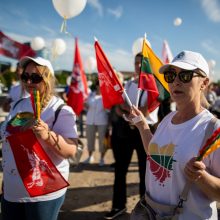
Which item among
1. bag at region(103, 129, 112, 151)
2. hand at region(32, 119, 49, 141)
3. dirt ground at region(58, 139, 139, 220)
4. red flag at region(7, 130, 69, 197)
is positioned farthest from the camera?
bag at region(103, 129, 112, 151)

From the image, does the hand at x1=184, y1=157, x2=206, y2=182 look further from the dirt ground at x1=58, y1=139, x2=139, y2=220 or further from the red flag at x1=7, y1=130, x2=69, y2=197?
the dirt ground at x1=58, y1=139, x2=139, y2=220

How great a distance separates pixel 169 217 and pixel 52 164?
34.3 inches

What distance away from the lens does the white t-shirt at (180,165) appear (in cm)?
143

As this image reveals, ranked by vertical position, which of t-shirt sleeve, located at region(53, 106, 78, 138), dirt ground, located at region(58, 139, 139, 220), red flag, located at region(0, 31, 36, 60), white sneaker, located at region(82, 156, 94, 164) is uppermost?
Answer: red flag, located at region(0, 31, 36, 60)

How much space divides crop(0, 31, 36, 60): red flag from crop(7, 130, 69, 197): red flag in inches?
321

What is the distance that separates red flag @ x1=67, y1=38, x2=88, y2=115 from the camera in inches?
223

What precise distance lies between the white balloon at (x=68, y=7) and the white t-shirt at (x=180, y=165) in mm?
2371

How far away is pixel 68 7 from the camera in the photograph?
11.0ft

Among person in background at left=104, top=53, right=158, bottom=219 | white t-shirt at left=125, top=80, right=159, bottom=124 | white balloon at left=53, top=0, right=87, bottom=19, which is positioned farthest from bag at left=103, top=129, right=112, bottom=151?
white balloon at left=53, top=0, right=87, bottom=19

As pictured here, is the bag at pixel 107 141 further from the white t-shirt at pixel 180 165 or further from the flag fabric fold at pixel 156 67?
the white t-shirt at pixel 180 165

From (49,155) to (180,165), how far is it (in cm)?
97

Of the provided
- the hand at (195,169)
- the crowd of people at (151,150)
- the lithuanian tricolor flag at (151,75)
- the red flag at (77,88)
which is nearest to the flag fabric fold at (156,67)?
the lithuanian tricolor flag at (151,75)

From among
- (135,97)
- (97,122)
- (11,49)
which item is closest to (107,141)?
(97,122)

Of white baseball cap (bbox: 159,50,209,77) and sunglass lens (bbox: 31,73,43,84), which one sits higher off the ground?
white baseball cap (bbox: 159,50,209,77)
